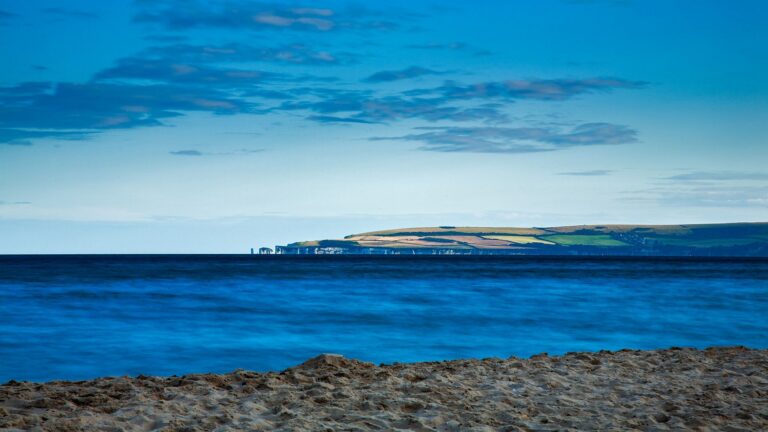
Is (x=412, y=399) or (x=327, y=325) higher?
(x=412, y=399)

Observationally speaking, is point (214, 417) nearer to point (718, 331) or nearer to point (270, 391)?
point (270, 391)

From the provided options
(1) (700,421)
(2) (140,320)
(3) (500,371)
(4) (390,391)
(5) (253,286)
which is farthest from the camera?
(5) (253,286)

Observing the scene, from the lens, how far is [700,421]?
7.93 m

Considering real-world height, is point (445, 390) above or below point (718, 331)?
above

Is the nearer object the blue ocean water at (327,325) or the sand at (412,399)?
the sand at (412,399)

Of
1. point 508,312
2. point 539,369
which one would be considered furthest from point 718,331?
point 539,369

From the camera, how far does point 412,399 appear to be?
8.84 meters

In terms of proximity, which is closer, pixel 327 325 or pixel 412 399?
pixel 412 399

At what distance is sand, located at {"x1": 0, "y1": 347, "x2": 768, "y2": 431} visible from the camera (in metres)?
7.77

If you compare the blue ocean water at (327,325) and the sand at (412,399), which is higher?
the sand at (412,399)

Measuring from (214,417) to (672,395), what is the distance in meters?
5.90

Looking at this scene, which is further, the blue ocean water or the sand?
the blue ocean water

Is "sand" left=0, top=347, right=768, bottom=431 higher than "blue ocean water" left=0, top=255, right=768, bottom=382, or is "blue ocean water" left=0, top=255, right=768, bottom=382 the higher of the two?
"sand" left=0, top=347, right=768, bottom=431

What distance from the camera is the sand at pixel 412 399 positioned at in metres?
7.77
